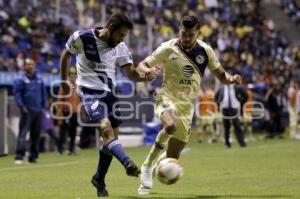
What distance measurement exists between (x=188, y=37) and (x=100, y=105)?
164cm

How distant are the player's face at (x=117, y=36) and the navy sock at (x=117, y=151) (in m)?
1.40

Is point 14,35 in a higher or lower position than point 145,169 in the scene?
higher

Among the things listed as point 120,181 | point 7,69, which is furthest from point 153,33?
point 120,181

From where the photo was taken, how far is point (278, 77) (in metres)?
40.2

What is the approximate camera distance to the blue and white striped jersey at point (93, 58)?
1205 cm

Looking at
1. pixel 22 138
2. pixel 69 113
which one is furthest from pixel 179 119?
pixel 69 113

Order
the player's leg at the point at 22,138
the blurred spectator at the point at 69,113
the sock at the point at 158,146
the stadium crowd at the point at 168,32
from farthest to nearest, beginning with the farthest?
the stadium crowd at the point at 168,32
the blurred spectator at the point at 69,113
the player's leg at the point at 22,138
the sock at the point at 158,146

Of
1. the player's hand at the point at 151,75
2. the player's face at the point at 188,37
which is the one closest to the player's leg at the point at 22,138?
the player's face at the point at 188,37

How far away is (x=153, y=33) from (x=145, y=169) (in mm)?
24081

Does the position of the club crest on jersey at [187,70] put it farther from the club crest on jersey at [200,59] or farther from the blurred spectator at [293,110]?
the blurred spectator at [293,110]

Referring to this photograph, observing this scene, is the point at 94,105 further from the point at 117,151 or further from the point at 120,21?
the point at 120,21

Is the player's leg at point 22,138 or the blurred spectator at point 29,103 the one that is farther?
the blurred spectator at point 29,103

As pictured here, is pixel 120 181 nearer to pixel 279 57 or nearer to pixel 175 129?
pixel 175 129

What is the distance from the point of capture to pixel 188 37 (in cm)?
1242
